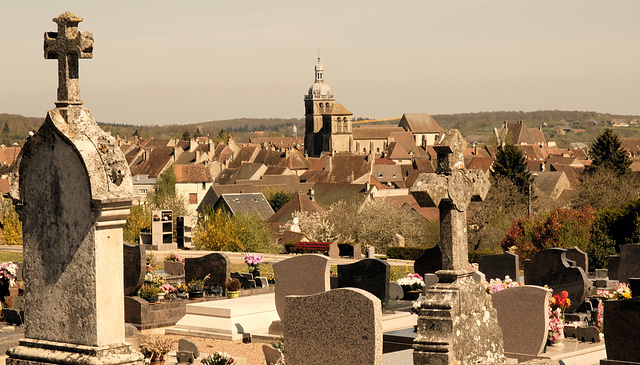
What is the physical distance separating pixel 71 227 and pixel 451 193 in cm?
509

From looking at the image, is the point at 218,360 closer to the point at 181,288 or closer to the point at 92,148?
the point at 92,148

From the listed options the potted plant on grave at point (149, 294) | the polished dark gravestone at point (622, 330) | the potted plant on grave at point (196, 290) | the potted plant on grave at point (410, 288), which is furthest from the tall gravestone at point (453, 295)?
the potted plant on grave at point (196, 290)

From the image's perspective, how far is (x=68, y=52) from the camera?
7.93 meters

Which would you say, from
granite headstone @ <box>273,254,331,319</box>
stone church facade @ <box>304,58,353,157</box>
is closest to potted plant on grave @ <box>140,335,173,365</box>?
granite headstone @ <box>273,254,331,319</box>

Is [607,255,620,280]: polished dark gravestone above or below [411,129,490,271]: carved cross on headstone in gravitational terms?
below

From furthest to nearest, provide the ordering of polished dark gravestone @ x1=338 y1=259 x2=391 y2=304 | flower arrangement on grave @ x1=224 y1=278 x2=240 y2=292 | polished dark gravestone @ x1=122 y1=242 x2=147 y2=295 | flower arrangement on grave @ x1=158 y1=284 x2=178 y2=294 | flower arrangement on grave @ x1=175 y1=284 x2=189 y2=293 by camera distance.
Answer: flower arrangement on grave @ x1=224 y1=278 x2=240 y2=292 < flower arrangement on grave @ x1=175 y1=284 x2=189 y2=293 < flower arrangement on grave @ x1=158 y1=284 x2=178 y2=294 < polished dark gravestone @ x1=122 y1=242 x2=147 y2=295 < polished dark gravestone @ x1=338 y1=259 x2=391 y2=304

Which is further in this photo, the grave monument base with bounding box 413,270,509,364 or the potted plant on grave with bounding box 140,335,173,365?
the potted plant on grave with bounding box 140,335,173,365

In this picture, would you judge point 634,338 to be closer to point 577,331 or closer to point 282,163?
point 577,331

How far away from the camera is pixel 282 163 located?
→ 136 metres

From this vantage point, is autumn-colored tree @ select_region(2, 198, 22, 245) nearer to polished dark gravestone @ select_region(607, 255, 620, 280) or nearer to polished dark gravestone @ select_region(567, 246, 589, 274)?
polished dark gravestone @ select_region(567, 246, 589, 274)

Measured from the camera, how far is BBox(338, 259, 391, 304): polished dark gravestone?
17.7 metres

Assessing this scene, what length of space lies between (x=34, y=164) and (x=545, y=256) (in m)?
12.3

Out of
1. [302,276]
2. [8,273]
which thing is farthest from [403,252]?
[302,276]

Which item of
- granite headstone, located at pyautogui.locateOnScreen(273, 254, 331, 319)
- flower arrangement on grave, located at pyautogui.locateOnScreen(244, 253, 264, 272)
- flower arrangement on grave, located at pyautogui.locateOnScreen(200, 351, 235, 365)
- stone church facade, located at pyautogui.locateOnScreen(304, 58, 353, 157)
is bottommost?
flower arrangement on grave, located at pyautogui.locateOnScreen(244, 253, 264, 272)
